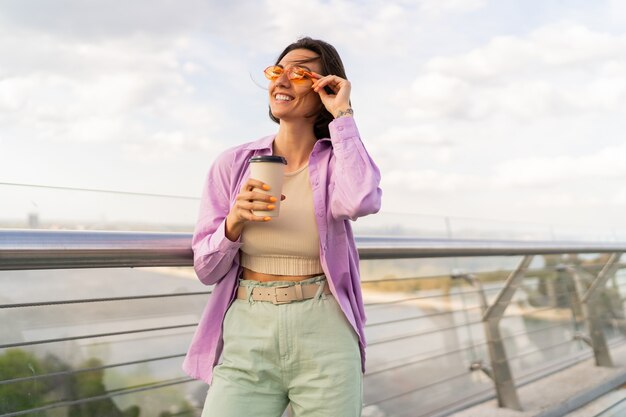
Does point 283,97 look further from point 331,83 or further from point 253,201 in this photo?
point 253,201

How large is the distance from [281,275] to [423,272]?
63.0 inches

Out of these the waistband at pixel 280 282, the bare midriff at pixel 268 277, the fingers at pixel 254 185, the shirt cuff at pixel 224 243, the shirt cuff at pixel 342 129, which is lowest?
the waistband at pixel 280 282

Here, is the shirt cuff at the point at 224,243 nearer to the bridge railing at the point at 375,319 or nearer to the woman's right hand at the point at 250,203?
the woman's right hand at the point at 250,203

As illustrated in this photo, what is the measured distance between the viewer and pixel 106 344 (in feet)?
5.39

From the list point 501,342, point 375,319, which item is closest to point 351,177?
point 375,319

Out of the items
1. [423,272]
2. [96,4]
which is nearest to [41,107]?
[96,4]

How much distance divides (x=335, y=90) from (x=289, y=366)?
76 cm

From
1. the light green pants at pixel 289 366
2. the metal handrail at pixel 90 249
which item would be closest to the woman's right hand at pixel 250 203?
the light green pants at pixel 289 366

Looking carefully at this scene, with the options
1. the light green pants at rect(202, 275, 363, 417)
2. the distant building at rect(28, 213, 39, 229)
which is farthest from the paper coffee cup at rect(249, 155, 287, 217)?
the distant building at rect(28, 213, 39, 229)

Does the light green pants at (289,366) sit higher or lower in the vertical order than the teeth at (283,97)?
lower

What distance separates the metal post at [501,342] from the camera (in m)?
2.93

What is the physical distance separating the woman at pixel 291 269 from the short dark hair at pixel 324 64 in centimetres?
5

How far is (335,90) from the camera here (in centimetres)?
143

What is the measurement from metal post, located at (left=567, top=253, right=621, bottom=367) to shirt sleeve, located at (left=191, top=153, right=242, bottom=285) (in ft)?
11.5
